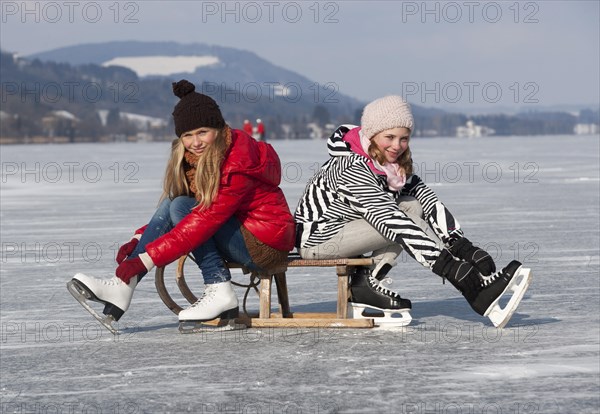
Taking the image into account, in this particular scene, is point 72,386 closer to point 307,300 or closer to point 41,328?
point 41,328

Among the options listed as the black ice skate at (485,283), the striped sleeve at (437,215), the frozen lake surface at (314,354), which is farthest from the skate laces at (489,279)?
the striped sleeve at (437,215)

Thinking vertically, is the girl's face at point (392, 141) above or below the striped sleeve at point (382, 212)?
above

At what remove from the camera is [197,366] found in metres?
4.16

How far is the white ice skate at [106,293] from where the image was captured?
4.76 meters

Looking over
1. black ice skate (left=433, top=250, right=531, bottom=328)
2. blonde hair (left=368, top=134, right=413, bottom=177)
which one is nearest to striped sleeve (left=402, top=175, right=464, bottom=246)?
blonde hair (left=368, top=134, right=413, bottom=177)

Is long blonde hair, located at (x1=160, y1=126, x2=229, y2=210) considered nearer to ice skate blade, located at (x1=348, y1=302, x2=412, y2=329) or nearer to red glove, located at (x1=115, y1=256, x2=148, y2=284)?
red glove, located at (x1=115, y1=256, x2=148, y2=284)

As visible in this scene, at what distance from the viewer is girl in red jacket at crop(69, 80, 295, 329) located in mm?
4785

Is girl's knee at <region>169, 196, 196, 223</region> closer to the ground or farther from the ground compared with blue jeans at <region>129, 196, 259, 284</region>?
farther from the ground

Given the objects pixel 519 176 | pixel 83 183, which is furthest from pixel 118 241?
pixel 519 176

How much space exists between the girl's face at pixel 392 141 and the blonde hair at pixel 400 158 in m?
0.02

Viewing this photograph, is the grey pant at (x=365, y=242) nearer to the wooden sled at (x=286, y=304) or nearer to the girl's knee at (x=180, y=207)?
the wooden sled at (x=286, y=304)

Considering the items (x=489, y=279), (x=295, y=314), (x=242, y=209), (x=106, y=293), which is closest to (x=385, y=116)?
(x=242, y=209)

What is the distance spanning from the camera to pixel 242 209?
5.00 m

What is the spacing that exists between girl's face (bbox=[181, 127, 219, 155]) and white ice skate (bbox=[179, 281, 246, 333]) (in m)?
0.69
